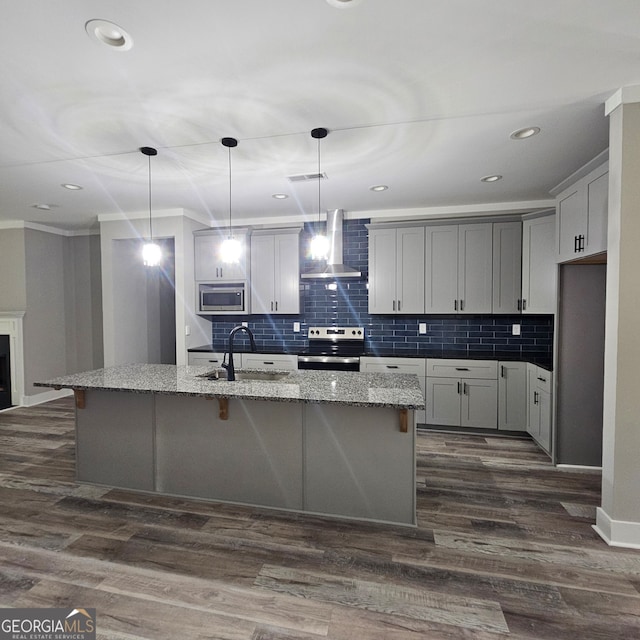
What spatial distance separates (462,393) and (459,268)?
1391 millimetres

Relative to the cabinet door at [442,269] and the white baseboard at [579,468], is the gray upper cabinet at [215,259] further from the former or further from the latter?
the white baseboard at [579,468]

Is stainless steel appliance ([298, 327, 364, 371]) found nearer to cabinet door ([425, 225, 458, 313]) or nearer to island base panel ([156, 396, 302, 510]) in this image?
cabinet door ([425, 225, 458, 313])

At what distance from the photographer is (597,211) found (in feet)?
9.07

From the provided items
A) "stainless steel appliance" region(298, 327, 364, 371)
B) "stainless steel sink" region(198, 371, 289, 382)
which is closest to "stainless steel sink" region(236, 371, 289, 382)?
"stainless steel sink" region(198, 371, 289, 382)

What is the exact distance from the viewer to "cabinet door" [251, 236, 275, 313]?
4836 mm

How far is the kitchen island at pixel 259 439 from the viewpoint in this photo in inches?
96.3

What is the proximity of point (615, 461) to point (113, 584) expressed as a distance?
278cm

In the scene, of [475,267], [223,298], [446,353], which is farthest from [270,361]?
[475,267]

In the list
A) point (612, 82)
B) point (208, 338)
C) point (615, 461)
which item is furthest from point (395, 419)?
point (208, 338)

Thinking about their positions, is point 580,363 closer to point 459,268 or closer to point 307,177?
point 459,268

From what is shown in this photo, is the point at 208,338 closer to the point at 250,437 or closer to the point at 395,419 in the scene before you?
the point at 250,437

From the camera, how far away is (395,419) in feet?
8.02

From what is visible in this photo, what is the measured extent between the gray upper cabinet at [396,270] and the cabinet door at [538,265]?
1068mm

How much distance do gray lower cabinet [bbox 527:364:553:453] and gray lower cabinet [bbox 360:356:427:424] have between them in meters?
1.05
